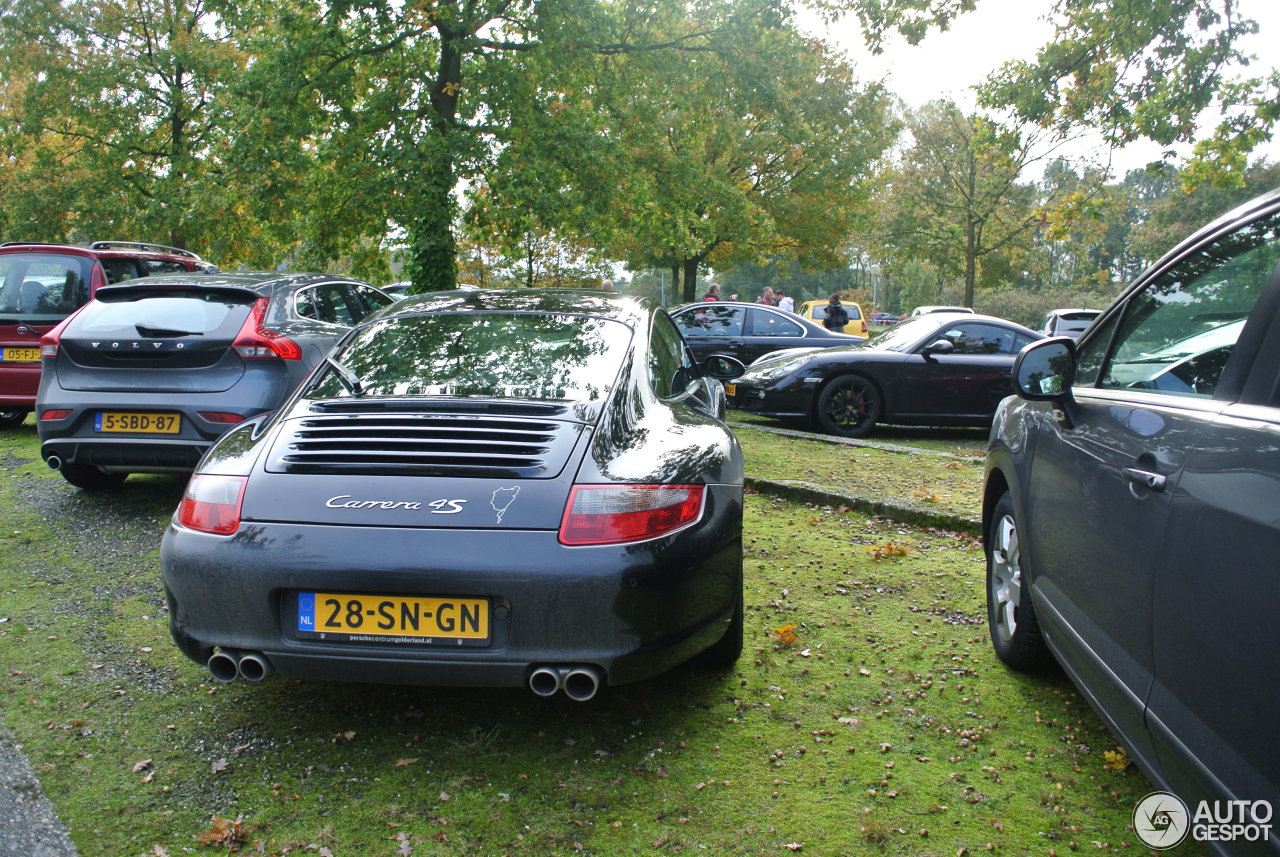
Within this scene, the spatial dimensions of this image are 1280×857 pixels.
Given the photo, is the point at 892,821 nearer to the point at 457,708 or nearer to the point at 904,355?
the point at 457,708

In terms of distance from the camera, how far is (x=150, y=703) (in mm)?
3604

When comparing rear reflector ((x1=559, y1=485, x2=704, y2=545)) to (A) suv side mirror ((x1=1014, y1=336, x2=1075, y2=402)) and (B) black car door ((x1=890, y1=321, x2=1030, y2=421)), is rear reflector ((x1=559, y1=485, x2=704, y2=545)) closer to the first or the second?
(A) suv side mirror ((x1=1014, y1=336, x2=1075, y2=402))

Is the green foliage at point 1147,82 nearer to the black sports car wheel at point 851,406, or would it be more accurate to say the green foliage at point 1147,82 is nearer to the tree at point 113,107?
the black sports car wheel at point 851,406

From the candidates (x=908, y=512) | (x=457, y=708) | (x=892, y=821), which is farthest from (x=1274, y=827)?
(x=908, y=512)

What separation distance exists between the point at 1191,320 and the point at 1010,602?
5.19ft

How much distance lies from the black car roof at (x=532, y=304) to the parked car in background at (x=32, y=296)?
587 centimetres

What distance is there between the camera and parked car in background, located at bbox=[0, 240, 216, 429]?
902cm

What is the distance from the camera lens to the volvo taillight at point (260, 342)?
659 cm

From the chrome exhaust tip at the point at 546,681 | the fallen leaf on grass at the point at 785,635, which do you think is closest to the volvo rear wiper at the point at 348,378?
the chrome exhaust tip at the point at 546,681

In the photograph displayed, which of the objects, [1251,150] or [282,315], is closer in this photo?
[282,315]

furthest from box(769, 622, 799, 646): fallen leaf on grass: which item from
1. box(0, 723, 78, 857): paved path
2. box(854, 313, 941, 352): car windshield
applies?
box(854, 313, 941, 352): car windshield

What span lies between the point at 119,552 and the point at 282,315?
2123 millimetres

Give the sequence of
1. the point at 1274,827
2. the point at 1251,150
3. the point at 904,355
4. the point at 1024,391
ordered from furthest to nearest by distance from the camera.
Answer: the point at 1251,150 → the point at 904,355 → the point at 1024,391 → the point at 1274,827

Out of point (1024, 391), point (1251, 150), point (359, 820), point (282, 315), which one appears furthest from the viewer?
point (1251, 150)
